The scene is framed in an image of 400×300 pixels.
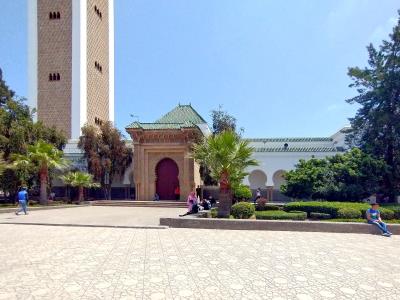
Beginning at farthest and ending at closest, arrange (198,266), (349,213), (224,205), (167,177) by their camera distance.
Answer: (167,177) < (224,205) < (349,213) < (198,266)

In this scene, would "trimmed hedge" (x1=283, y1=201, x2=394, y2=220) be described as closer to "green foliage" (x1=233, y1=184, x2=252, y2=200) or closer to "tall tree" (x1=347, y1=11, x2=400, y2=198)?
"green foliage" (x1=233, y1=184, x2=252, y2=200)

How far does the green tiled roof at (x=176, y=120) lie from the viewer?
26278 mm

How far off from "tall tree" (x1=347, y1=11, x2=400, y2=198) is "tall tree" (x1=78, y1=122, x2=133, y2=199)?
1966cm

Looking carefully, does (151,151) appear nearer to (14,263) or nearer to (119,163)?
(119,163)

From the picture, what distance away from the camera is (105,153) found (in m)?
27.5

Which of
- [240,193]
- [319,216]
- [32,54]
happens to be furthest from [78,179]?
[319,216]

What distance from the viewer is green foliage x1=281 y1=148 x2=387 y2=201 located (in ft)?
54.2

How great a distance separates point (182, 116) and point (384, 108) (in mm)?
16989

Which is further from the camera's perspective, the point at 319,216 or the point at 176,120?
the point at 176,120

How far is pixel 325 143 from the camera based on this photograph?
28.9 m

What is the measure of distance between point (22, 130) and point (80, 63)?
42.9 ft

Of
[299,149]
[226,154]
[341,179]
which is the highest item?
[299,149]

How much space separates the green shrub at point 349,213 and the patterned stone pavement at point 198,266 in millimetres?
2538

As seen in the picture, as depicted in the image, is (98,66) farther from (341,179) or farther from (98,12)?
(341,179)
